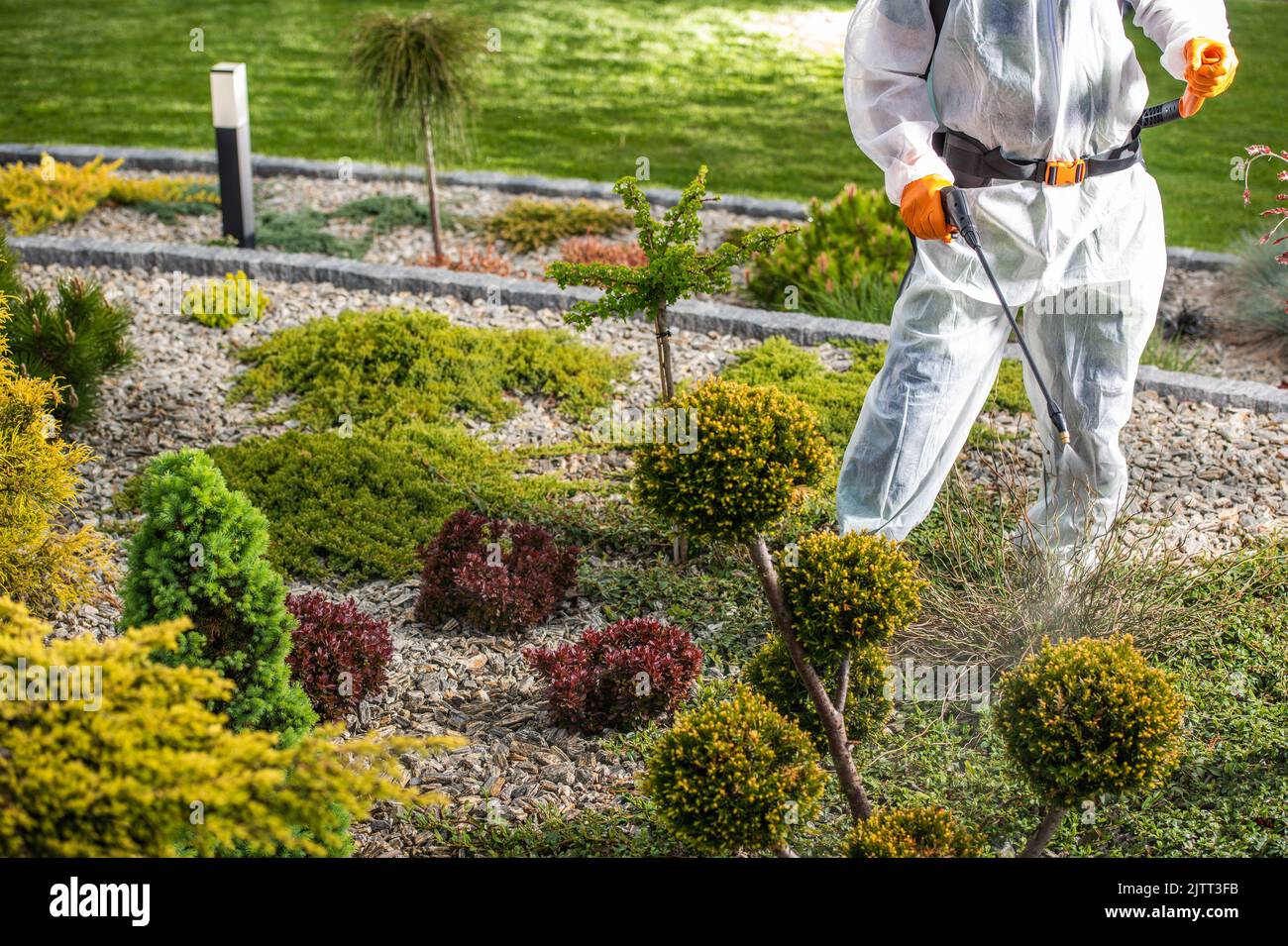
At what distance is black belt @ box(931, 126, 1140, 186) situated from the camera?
343cm

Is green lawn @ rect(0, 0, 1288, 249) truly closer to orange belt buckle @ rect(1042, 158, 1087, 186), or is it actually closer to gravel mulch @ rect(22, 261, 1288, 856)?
gravel mulch @ rect(22, 261, 1288, 856)

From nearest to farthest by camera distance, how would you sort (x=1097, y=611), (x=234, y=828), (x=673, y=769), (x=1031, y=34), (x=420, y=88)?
(x=234, y=828) → (x=673, y=769) → (x=1031, y=34) → (x=1097, y=611) → (x=420, y=88)

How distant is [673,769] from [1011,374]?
11.0 ft

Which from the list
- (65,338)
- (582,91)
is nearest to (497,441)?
(65,338)

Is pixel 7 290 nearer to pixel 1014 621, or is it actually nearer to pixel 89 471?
pixel 89 471

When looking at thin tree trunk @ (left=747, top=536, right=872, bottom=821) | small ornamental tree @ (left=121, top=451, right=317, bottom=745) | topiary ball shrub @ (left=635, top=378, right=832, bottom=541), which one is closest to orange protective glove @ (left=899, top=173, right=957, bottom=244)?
topiary ball shrub @ (left=635, top=378, right=832, bottom=541)

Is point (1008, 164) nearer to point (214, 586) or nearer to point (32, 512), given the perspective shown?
point (214, 586)

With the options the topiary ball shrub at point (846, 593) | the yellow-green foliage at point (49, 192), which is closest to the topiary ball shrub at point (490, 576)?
the topiary ball shrub at point (846, 593)

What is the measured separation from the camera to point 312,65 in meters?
12.1

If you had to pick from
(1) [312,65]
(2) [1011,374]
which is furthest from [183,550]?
(1) [312,65]

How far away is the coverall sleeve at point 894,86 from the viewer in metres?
3.32

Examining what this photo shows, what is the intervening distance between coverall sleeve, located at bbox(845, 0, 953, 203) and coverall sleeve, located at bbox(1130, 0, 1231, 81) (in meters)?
0.61

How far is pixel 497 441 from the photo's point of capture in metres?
5.12

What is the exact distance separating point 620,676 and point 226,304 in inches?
137
